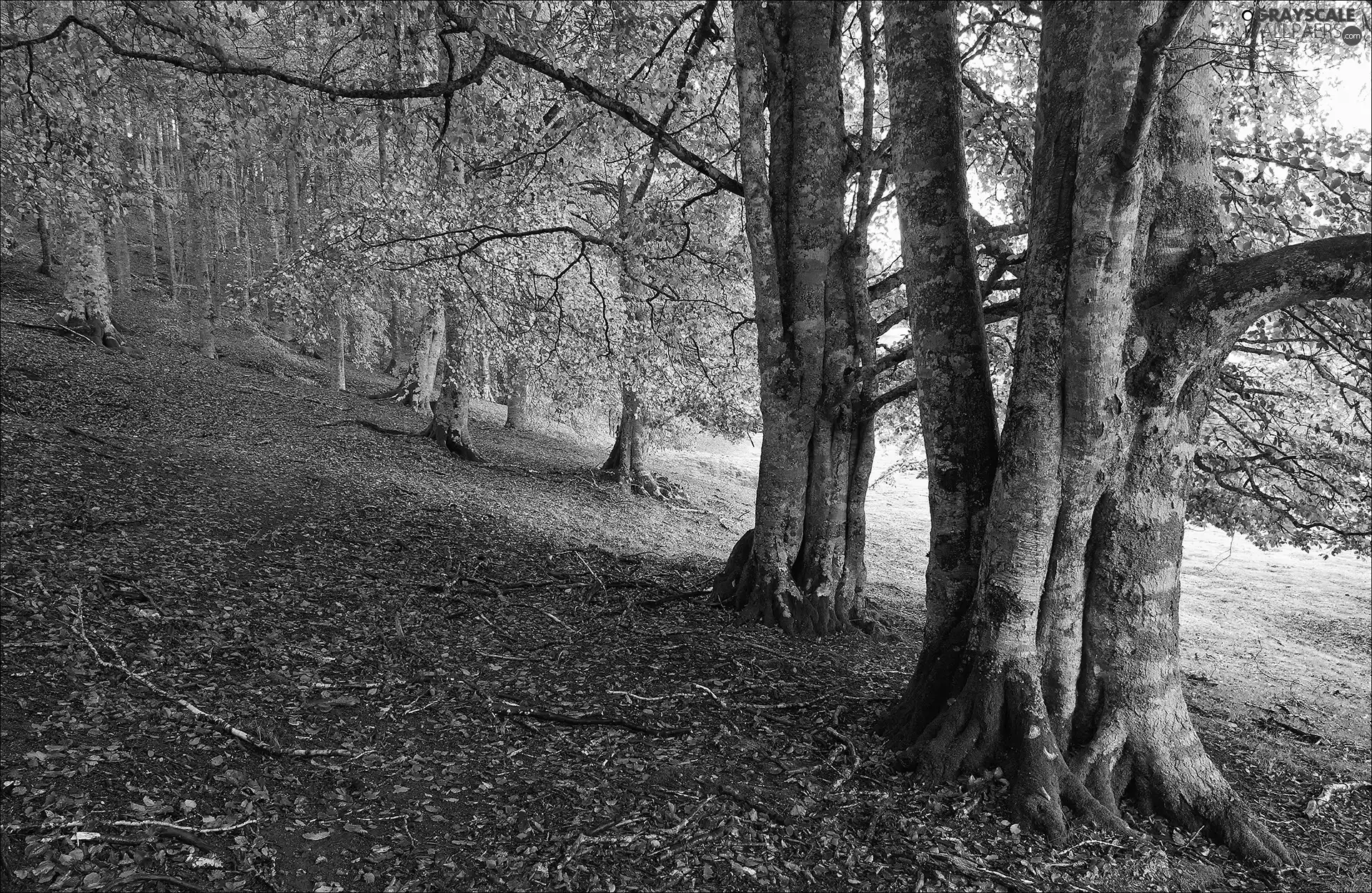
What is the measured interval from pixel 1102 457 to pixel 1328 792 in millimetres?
2950

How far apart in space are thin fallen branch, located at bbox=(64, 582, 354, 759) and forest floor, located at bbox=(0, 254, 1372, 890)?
28mm

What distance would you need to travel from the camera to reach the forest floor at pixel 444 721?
11.0 feet

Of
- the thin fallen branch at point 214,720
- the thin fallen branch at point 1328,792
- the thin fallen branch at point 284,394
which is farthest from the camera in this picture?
the thin fallen branch at point 284,394

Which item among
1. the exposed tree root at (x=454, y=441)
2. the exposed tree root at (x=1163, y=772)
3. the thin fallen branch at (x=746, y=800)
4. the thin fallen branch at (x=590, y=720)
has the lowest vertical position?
the thin fallen branch at (x=590, y=720)

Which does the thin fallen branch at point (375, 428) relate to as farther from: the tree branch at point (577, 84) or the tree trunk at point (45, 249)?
the tree trunk at point (45, 249)

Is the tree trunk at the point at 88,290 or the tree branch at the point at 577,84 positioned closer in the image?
the tree branch at the point at 577,84

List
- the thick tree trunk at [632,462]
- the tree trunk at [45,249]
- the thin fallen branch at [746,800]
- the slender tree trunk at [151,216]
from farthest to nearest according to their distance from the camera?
the slender tree trunk at [151,216], the tree trunk at [45,249], the thick tree trunk at [632,462], the thin fallen branch at [746,800]

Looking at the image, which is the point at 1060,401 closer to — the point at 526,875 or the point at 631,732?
the point at 631,732

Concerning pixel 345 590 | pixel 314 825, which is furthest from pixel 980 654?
pixel 345 590

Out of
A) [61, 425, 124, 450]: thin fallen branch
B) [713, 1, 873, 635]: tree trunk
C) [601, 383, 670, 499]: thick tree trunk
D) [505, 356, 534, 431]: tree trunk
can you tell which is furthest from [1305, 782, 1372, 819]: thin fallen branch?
[505, 356, 534, 431]: tree trunk

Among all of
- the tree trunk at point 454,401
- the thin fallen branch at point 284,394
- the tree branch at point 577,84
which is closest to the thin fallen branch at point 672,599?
the tree branch at point 577,84

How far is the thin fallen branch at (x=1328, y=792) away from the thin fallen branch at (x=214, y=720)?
5681 mm

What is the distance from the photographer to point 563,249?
13.3 metres

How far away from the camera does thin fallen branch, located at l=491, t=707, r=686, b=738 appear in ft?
15.3
